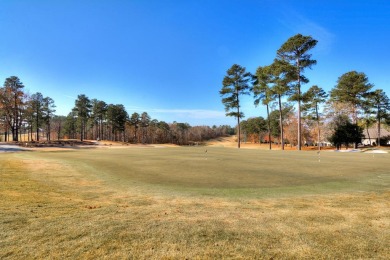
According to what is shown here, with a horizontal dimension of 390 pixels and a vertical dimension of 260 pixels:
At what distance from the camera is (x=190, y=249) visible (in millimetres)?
3836

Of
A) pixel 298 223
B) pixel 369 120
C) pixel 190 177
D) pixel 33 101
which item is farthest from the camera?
pixel 33 101

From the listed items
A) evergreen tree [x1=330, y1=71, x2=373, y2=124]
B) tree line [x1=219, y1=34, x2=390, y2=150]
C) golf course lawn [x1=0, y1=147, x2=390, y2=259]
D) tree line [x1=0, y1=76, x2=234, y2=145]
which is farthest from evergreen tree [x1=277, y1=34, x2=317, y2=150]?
tree line [x1=0, y1=76, x2=234, y2=145]

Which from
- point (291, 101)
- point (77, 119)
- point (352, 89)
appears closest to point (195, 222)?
point (291, 101)

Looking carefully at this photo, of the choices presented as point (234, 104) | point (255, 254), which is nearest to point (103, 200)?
point (255, 254)

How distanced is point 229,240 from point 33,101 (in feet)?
262

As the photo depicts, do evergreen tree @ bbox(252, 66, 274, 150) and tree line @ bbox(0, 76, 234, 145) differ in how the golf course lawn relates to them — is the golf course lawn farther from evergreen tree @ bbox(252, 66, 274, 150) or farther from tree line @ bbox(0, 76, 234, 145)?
tree line @ bbox(0, 76, 234, 145)

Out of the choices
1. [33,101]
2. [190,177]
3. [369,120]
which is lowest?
[190,177]

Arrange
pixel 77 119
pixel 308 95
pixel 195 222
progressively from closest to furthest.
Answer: pixel 195 222 → pixel 308 95 → pixel 77 119

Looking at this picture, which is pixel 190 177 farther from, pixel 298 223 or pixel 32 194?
pixel 298 223

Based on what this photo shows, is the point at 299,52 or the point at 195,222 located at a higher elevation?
the point at 299,52

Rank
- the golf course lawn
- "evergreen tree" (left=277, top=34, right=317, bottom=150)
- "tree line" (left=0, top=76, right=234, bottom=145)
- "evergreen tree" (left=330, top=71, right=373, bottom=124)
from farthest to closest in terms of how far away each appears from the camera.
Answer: "tree line" (left=0, top=76, right=234, bottom=145) → "evergreen tree" (left=330, top=71, right=373, bottom=124) → "evergreen tree" (left=277, top=34, right=317, bottom=150) → the golf course lawn

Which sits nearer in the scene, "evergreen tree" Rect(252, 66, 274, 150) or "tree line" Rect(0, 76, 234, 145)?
"evergreen tree" Rect(252, 66, 274, 150)

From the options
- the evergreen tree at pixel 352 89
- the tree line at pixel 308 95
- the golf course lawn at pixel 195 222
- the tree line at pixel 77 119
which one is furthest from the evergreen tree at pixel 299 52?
the tree line at pixel 77 119

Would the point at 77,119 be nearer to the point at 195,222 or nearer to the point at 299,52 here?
the point at 299,52
